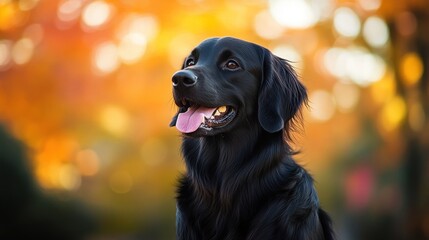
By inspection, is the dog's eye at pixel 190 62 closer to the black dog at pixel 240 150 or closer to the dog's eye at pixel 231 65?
the black dog at pixel 240 150

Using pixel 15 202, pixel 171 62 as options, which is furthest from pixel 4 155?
pixel 171 62

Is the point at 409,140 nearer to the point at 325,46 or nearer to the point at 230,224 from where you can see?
the point at 325,46

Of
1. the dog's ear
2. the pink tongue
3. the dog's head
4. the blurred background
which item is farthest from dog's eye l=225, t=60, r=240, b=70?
the blurred background

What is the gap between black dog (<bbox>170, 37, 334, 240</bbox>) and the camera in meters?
4.29

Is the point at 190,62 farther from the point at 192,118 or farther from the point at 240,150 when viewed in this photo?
the point at 240,150

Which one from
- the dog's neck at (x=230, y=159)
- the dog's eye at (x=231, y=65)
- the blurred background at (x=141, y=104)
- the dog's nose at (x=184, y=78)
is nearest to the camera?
the dog's nose at (x=184, y=78)

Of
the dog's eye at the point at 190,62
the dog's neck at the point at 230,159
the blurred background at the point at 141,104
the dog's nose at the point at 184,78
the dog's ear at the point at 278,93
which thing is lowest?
the dog's neck at the point at 230,159

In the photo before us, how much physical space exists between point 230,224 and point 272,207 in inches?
12.5

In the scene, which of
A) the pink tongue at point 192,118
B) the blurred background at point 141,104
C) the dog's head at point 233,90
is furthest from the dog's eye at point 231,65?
the blurred background at point 141,104

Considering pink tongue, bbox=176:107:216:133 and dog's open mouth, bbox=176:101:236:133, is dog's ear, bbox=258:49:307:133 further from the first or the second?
pink tongue, bbox=176:107:216:133

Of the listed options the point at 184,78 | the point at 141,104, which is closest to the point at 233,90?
the point at 184,78

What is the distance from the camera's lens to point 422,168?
11922 mm

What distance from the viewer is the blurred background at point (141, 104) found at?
39.4ft

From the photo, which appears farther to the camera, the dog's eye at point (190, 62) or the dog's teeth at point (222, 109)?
the dog's eye at point (190, 62)
